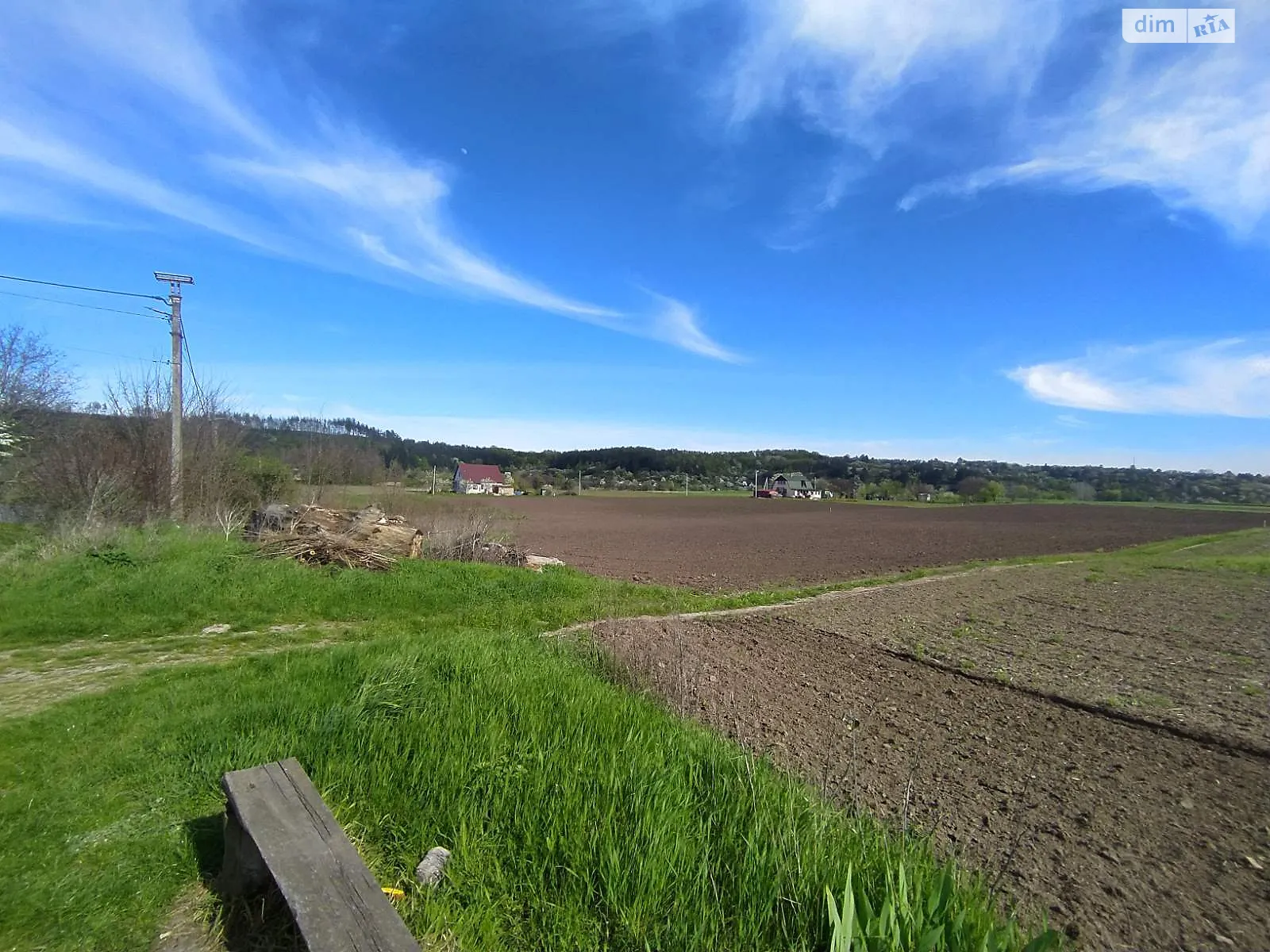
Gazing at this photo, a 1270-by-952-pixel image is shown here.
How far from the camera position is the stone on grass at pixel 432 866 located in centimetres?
286

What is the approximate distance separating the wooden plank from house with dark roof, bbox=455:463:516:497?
3297 inches

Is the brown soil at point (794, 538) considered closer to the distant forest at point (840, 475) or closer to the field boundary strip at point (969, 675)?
the field boundary strip at point (969, 675)

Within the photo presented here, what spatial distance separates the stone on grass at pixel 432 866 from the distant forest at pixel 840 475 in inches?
1818

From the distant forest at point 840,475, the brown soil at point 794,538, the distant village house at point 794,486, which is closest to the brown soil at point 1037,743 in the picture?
the brown soil at point 794,538

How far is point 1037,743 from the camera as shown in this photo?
5773 millimetres

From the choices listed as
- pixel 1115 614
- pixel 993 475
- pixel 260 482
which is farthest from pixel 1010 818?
pixel 993 475

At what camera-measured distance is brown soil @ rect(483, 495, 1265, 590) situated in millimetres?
20219

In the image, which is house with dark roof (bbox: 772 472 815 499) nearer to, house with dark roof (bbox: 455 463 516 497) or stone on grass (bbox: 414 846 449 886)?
house with dark roof (bbox: 455 463 516 497)

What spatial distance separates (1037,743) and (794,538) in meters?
29.3

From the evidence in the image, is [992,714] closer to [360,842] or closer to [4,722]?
[360,842]

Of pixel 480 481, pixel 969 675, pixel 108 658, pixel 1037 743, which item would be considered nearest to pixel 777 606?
pixel 969 675

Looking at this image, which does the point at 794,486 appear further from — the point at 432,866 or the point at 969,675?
the point at 432,866

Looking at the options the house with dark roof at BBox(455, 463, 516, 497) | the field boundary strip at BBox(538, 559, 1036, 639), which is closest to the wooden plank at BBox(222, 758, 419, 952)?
the field boundary strip at BBox(538, 559, 1036, 639)

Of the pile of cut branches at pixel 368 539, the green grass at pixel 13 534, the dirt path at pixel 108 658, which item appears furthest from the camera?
the green grass at pixel 13 534
